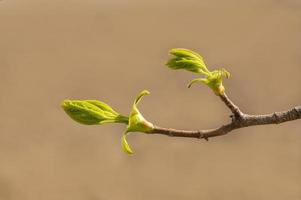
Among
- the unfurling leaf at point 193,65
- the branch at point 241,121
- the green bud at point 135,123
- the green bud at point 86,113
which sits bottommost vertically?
the branch at point 241,121

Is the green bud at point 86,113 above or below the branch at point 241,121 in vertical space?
above

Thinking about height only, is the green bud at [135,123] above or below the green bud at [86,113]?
below

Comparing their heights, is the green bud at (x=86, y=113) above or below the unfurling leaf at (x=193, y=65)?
below

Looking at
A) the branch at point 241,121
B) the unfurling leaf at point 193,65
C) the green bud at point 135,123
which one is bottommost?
the branch at point 241,121

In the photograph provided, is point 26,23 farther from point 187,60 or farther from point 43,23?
point 187,60

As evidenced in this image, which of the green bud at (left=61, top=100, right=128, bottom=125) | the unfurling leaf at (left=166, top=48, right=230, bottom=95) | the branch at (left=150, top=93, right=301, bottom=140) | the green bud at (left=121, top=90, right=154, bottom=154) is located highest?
the unfurling leaf at (left=166, top=48, right=230, bottom=95)

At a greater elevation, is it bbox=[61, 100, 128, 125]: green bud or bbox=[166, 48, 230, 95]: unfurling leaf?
bbox=[166, 48, 230, 95]: unfurling leaf

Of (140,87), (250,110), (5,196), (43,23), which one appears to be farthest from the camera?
(43,23)

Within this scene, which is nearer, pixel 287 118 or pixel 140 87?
pixel 287 118

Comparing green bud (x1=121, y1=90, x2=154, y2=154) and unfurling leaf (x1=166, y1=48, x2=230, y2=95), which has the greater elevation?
unfurling leaf (x1=166, y1=48, x2=230, y2=95)

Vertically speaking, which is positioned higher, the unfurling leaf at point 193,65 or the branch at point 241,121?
the unfurling leaf at point 193,65

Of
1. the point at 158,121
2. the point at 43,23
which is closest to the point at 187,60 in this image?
the point at 158,121
